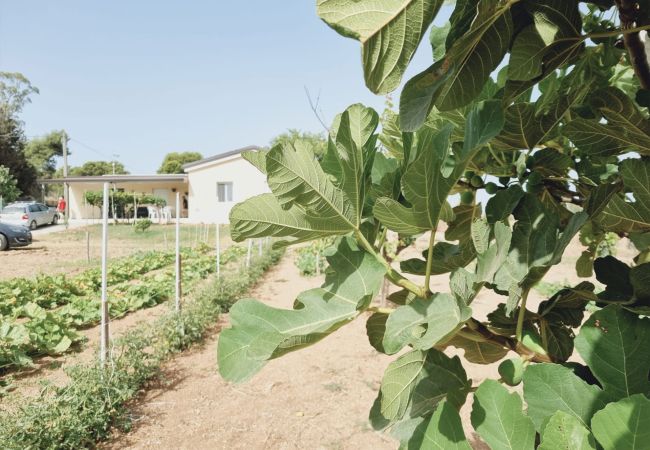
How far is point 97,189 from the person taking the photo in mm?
29734

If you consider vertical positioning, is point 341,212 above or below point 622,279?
above

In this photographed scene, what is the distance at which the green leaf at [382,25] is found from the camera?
0.33 meters

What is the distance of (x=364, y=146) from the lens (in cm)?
61

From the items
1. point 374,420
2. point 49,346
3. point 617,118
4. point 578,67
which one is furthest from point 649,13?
point 49,346

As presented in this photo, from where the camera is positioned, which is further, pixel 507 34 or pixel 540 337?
pixel 540 337

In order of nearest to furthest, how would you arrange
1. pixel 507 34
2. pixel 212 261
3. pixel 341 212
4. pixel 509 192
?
pixel 507 34 → pixel 341 212 → pixel 509 192 → pixel 212 261

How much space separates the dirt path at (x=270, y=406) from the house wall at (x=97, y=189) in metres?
25.4

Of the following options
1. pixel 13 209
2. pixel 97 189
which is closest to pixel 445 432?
pixel 13 209

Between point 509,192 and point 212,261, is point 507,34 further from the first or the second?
point 212,261

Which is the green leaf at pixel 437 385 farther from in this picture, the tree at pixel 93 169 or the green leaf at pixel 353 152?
the tree at pixel 93 169

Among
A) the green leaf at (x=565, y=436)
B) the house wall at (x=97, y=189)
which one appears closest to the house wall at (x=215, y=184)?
the house wall at (x=97, y=189)

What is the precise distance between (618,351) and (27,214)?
26076 mm

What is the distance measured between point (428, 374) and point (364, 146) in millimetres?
414

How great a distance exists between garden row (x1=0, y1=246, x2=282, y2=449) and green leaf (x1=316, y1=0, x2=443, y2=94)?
128 inches
